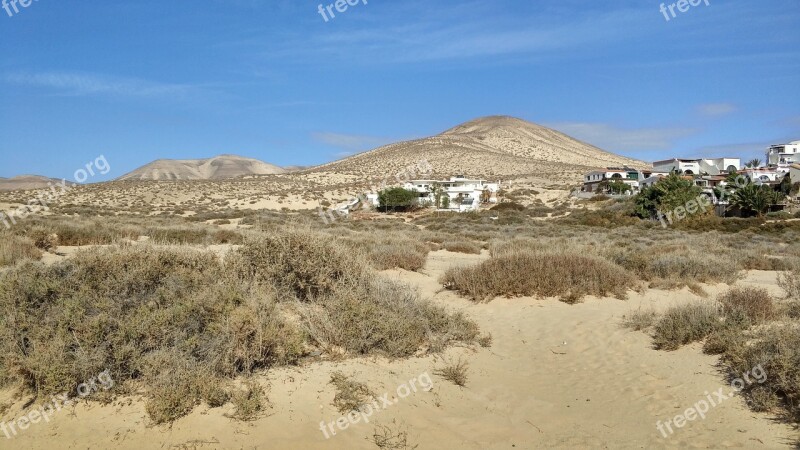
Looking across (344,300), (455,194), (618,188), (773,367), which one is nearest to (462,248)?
(344,300)

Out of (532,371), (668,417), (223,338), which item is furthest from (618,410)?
(223,338)

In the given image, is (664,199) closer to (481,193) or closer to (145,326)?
(481,193)

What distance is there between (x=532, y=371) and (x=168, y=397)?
4.16 metres

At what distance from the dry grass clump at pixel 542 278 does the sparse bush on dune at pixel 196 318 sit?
90.3 inches

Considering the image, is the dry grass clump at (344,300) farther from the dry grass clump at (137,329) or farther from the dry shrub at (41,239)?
the dry shrub at (41,239)

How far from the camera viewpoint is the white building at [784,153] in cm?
8912

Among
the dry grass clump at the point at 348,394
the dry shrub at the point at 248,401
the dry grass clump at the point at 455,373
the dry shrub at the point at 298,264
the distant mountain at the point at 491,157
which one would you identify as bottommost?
the dry grass clump at the point at 455,373

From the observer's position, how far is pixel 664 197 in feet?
130

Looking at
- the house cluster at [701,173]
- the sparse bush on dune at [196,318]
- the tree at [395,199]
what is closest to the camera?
the sparse bush on dune at [196,318]

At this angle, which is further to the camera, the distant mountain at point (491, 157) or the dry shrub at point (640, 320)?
the distant mountain at point (491, 157)

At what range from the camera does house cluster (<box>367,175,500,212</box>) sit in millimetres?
53656

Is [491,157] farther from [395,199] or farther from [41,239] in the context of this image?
[41,239]

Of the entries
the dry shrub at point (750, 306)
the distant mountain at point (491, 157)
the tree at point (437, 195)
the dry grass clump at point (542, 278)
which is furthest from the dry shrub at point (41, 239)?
the distant mountain at point (491, 157)

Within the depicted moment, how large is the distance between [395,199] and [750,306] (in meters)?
44.4
